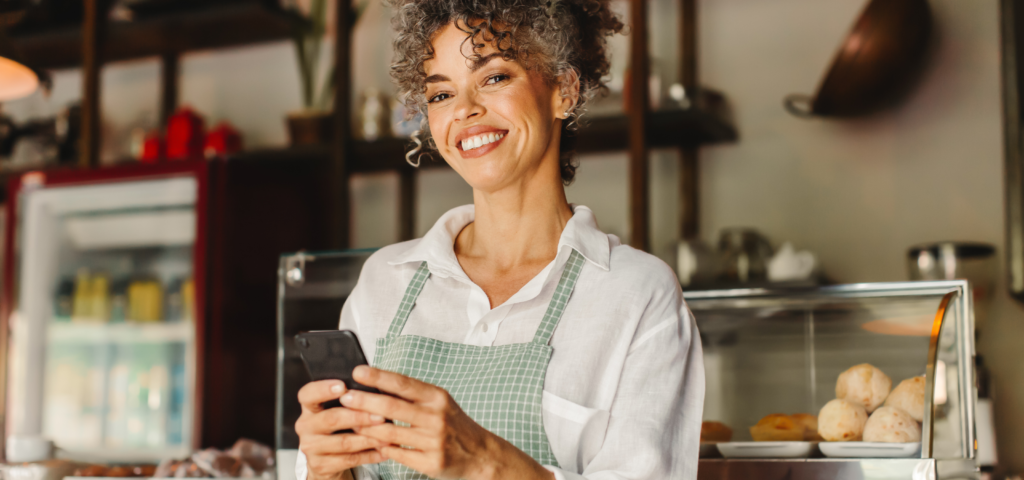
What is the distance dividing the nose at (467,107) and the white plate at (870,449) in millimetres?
798

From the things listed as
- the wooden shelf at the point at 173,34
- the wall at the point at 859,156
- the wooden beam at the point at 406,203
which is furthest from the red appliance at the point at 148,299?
the wall at the point at 859,156

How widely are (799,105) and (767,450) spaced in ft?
5.08

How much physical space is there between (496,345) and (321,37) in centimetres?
230

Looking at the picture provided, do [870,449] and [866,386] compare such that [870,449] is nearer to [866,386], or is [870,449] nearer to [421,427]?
[866,386]

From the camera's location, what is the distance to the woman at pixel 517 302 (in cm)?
94

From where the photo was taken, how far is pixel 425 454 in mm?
807

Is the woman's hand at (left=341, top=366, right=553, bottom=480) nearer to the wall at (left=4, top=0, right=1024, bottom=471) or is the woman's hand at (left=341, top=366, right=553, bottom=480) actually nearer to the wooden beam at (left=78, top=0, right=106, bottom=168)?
the wall at (left=4, top=0, right=1024, bottom=471)

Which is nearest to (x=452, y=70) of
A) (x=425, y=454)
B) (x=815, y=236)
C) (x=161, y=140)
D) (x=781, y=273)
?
(x=425, y=454)

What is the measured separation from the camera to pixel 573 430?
39.4 inches

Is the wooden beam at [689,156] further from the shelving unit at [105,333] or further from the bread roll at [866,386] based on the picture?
the shelving unit at [105,333]

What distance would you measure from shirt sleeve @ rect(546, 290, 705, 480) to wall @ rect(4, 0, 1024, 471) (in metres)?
1.54

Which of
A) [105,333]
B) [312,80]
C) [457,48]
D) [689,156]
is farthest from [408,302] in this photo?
[105,333]

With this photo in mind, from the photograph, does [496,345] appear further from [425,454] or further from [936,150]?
[936,150]

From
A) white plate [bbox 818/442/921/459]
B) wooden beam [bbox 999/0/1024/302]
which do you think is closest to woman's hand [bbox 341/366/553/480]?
white plate [bbox 818/442/921/459]
